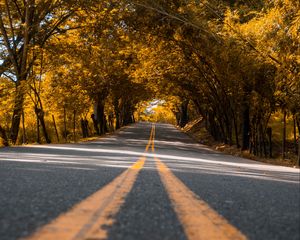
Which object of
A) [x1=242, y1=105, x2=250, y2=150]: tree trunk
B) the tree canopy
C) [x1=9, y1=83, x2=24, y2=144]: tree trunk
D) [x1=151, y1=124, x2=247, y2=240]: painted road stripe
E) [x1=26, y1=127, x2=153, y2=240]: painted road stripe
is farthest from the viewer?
[x1=242, y1=105, x2=250, y2=150]: tree trunk

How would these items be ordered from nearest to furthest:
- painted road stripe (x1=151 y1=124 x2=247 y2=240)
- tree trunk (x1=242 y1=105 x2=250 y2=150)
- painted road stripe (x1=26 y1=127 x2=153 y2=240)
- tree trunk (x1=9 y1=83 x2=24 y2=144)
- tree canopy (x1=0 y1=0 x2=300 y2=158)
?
painted road stripe (x1=26 y1=127 x2=153 y2=240)
painted road stripe (x1=151 y1=124 x2=247 y2=240)
tree canopy (x1=0 y1=0 x2=300 y2=158)
tree trunk (x1=9 y1=83 x2=24 y2=144)
tree trunk (x1=242 y1=105 x2=250 y2=150)

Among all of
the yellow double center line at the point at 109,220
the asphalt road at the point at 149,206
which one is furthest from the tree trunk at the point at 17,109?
the yellow double center line at the point at 109,220

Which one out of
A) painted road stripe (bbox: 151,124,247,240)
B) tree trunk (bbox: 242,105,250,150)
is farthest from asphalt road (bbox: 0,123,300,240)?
tree trunk (bbox: 242,105,250,150)

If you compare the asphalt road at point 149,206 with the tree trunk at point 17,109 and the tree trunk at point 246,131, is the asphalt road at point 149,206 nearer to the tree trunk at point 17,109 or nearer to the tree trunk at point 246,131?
the tree trunk at point 17,109

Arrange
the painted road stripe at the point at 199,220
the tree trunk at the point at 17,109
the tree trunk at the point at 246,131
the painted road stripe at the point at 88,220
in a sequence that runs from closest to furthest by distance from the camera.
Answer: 1. the painted road stripe at the point at 88,220
2. the painted road stripe at the point at 199,220
3. the tree trunk at the point at 17,109
4. the tree trunk at the point at 246,131

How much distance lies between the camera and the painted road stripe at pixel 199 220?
2645 mm

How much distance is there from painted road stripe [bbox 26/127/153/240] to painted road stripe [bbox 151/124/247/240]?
0.51 meters

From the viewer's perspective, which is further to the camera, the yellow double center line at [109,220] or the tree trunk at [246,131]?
the tree trunk at [246,131]

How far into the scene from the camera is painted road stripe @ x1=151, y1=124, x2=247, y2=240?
264 centimetres

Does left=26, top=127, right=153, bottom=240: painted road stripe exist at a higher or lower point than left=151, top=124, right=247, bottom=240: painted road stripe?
higher

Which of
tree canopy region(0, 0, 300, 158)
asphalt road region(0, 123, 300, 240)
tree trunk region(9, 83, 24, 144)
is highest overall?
tree canopy region(0, 0, 300, 158)

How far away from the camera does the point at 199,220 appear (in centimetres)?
310

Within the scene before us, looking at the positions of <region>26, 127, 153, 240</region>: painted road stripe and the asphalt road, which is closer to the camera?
<region>26, 127, 153, 240</region>: painted road stripe

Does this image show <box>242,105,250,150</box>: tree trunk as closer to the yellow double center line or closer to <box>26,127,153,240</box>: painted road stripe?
the yellow double center line
